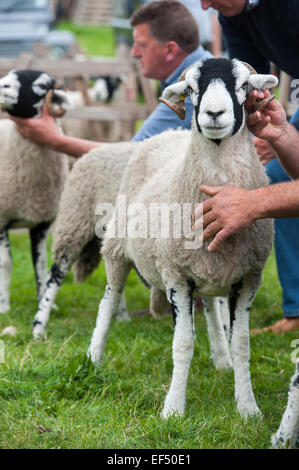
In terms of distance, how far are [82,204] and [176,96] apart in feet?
4.78

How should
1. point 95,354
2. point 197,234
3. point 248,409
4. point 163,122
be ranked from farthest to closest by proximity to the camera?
1. point 163,122
2. point 95,354
3. point 248,409
4. point 197,234

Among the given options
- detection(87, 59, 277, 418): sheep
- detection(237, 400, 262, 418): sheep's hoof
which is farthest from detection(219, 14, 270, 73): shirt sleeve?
detection(237, 400, 262, 418): sheep's hoof

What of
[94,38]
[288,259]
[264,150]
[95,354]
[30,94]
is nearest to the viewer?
[95,354]

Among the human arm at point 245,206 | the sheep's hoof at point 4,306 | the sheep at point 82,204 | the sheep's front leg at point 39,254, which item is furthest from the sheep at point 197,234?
the sheep's hoof at point 4,306

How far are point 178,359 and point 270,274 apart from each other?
2.96 m

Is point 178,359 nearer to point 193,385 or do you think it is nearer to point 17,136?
point 193,385

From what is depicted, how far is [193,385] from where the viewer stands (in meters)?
3.22

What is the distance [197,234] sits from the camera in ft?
8.97

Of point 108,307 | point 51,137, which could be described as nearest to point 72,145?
point 51,137

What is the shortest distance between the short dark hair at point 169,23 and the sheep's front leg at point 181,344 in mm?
2087

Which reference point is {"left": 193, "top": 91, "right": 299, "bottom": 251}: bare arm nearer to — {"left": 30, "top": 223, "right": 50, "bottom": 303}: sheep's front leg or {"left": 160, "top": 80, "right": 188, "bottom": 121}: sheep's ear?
{"left": 160, "top": 80, "right": 188, "bottom": 121}: sheep's ear

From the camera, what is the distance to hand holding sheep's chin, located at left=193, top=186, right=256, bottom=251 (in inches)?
101

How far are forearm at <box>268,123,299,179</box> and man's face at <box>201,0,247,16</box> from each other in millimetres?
881

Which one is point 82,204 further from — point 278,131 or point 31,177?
point 278,131
